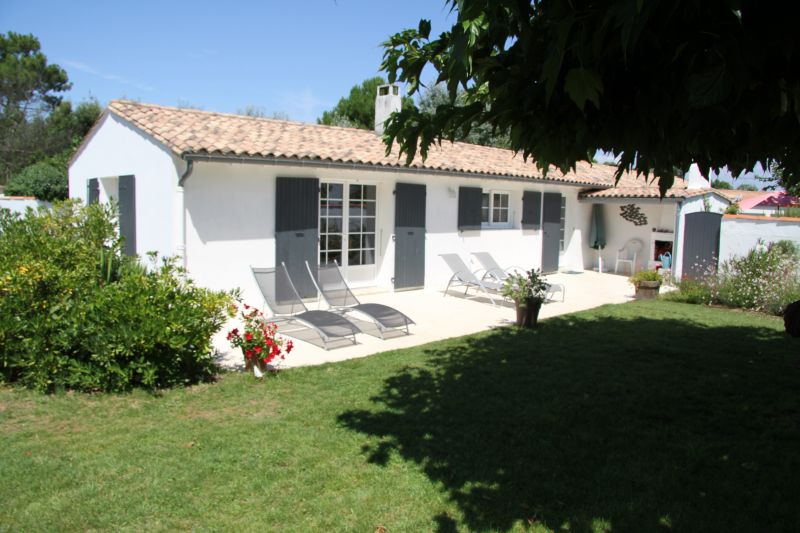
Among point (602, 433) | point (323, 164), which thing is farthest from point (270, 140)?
point (602, 433)

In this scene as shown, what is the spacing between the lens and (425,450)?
4438 millimetres

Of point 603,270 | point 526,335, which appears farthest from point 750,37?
Result: point 603,270

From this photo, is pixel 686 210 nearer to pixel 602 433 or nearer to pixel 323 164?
pixel 323 164

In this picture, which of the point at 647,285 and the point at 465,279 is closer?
the point at 465,279

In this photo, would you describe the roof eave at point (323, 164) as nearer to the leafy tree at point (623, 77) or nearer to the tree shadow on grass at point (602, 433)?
the tree shadow on grass at point (602, 433)

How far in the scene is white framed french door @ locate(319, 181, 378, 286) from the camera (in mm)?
11602

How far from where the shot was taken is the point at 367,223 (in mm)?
12344

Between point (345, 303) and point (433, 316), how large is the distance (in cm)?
161

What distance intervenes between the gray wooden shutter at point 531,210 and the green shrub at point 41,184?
647 inches

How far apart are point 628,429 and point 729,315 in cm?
737

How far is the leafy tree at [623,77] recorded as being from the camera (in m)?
2.34

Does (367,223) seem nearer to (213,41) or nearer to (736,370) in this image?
(736,370)

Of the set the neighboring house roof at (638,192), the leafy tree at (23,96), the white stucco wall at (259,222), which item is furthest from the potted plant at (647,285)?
the leafy tree at (23,96)

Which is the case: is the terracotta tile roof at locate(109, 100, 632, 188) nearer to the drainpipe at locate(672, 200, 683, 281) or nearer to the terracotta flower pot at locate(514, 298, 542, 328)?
the terracotta flower pot at locate(514, 298, 542, 328)
